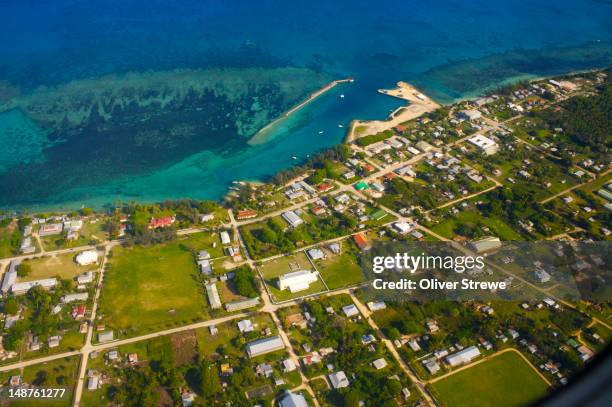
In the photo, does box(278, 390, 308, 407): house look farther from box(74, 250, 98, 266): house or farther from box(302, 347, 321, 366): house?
box(74, 250, 98, 266): house

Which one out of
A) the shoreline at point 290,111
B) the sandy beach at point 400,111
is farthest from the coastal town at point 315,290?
the shoreline at point 290,111

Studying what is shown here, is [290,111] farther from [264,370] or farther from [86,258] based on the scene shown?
[264,370]

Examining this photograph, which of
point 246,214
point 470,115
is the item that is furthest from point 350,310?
point 470,115

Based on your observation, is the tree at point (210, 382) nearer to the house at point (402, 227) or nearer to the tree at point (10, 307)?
the tree at point (10, 307)

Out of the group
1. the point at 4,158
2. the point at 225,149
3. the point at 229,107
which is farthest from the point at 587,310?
the point at 4,158

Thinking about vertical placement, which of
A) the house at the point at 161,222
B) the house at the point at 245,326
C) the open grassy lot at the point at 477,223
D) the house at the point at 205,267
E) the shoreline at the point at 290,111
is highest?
the shoreline at the point at 290,111

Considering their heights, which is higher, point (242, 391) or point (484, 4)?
point (484, 4)

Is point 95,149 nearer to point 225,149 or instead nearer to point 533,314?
point 225,149
